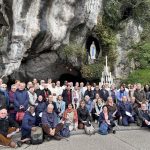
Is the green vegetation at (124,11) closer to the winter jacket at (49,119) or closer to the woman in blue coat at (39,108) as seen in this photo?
the woman in blue coat at (39,108)

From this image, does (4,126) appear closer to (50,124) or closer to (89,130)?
(50,124)

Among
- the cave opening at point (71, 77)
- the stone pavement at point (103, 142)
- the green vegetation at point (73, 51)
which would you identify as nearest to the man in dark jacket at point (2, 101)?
the stone pavement at point (103, 142)

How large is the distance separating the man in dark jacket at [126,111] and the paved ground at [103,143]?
1.26m

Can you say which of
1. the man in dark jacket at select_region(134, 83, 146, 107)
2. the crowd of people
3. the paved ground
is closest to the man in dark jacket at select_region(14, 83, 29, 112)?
the crowd of people

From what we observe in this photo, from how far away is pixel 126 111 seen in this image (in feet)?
44.6

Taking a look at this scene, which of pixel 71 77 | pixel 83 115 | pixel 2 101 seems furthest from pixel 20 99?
pixel 71 77

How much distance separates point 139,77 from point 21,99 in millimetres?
10495

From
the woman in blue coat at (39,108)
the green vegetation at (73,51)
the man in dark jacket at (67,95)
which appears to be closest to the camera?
the woman in blue coat at (39,108)

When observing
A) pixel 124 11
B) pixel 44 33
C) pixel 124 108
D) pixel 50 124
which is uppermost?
pixel 124 11

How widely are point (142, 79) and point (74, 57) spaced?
435 cm

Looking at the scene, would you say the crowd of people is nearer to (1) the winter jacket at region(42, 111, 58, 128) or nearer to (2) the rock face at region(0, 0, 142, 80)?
(1) the winter jacket at region(42, 111, 58, 128)

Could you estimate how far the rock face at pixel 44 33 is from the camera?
1709cm

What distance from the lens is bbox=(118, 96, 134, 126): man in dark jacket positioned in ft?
44.3

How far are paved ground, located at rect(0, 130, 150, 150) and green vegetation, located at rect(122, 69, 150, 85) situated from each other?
8.15 metres
